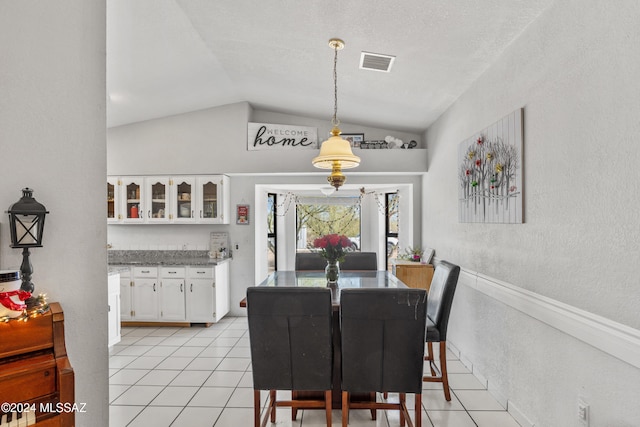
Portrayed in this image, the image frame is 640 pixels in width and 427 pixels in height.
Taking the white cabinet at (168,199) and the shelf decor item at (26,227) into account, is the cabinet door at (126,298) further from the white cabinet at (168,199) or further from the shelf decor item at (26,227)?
the shelf decor item at (26,227)

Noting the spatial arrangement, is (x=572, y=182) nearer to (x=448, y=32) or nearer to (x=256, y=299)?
(x=448, y=32)

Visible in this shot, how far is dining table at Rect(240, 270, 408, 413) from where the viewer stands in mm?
2264

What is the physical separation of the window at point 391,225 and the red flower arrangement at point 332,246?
2.81 meters

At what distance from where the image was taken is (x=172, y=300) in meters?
4.45

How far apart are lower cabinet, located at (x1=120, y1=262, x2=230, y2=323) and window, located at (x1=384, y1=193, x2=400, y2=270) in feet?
9.30

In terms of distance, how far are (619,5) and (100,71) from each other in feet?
7.46

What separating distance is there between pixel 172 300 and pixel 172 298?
0.03 metres

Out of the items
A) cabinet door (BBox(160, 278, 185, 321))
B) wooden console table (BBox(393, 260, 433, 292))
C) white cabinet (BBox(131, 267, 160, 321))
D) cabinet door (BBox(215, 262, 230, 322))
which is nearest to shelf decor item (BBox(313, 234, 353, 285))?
wooden console table (BBox(393, 260, 433, 292))

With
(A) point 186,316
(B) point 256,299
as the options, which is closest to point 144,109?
(A) point 186,316

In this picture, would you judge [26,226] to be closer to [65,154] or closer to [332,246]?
[65,154]

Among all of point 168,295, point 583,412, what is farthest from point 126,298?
point 583,412

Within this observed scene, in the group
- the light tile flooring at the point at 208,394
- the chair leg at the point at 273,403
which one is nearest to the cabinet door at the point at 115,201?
the light tile flooring at the point at 208,394

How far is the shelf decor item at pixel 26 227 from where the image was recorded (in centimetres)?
120

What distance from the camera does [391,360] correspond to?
2.01m
